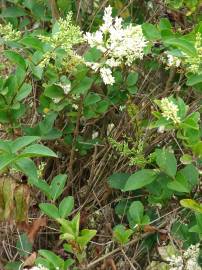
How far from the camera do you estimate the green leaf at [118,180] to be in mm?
1706

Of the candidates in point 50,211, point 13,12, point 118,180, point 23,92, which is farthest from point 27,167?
point 13,12

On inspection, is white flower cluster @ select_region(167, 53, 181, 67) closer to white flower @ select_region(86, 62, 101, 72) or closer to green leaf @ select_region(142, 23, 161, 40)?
green leaf @ select_region(142, 23, 161, 40)

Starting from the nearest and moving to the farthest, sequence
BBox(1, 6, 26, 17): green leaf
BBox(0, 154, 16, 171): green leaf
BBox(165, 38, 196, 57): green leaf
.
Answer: BBox(0, 154, 16, 171): green leaf, BBox(165, 38, 196, 57): green leaf, BBox(1, 6, 26, 17): green leaf

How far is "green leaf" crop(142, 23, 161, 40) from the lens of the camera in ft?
5.25

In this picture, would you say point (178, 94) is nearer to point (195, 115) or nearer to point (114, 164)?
point (114, 164)

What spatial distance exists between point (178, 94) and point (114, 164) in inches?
10.8

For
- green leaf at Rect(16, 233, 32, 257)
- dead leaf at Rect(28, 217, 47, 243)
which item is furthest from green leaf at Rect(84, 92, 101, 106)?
green leaf at Rect(16, 233, 32, 257)

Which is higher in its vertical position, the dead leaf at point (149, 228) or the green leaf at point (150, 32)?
the green leaf at point (150, 32)

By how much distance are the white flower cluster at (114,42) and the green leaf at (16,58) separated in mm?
165

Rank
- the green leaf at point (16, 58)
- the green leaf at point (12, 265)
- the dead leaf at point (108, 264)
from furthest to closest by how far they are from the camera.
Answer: the green leaf at point (12, 265) < the dead leaf at point (108, 264) < the green leaf at point (16, 58)

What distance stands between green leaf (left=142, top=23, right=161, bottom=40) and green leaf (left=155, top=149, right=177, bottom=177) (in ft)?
0.95

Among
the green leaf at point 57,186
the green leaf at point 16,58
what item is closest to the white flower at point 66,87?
the green leaf at point 16,58

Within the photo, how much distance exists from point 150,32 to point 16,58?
340 mm

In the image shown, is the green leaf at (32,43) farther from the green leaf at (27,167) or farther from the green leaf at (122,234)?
the green leaf at (122,234)
